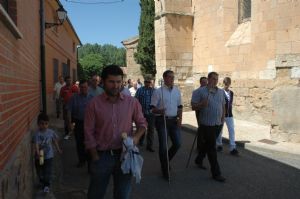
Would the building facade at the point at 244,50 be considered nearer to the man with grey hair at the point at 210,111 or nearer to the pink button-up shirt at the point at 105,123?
the man with grey hair at the point at 210,111

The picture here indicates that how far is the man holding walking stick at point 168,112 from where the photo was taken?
20.5ft

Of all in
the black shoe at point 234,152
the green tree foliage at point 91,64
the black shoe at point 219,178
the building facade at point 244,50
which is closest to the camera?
the black shoe at point 219,178

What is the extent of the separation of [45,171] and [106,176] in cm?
221

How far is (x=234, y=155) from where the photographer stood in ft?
25.3

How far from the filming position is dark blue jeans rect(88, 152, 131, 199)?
3391mm

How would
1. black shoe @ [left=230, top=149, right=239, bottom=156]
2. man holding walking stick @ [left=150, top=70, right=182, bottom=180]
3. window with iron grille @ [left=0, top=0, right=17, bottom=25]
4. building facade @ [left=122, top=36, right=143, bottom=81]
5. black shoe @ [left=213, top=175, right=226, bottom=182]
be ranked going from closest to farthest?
window with iron grille @ [left=0, top=0, right=17, bottom=25] < black shoe @ [left=213, top=175, right=226, bottom=182] < man holding walking stick @ [left=150, top=70, right=182, bottom=180] < black shoe @ [left=230, top=149, right=239, bottom=156] < building facade @ [left=122, top=36, right=143, bottom=81]

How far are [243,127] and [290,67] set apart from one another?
305 centimetres

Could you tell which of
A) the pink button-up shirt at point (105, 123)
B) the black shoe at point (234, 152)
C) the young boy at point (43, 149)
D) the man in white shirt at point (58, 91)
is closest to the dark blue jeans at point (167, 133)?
the young boy at point (43, 149)

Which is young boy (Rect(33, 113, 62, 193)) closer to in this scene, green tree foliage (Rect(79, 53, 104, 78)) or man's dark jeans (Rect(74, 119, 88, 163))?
man's dark jeans (Rect(74, 119, 88, 163))

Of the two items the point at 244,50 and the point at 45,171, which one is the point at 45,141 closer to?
the point at 45,171

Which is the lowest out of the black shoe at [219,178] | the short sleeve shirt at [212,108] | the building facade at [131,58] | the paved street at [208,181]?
the paved street at [208,181]

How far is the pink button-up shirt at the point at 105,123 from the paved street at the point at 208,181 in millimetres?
1926

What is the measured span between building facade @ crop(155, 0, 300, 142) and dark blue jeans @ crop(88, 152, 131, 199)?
6294 millimetres

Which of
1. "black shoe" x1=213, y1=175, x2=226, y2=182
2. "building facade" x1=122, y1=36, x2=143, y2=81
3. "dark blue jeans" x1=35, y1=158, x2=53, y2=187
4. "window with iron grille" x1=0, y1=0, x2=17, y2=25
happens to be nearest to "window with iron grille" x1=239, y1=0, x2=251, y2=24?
"black shoe" x1=213, y1=175, x2=226, y2=182
